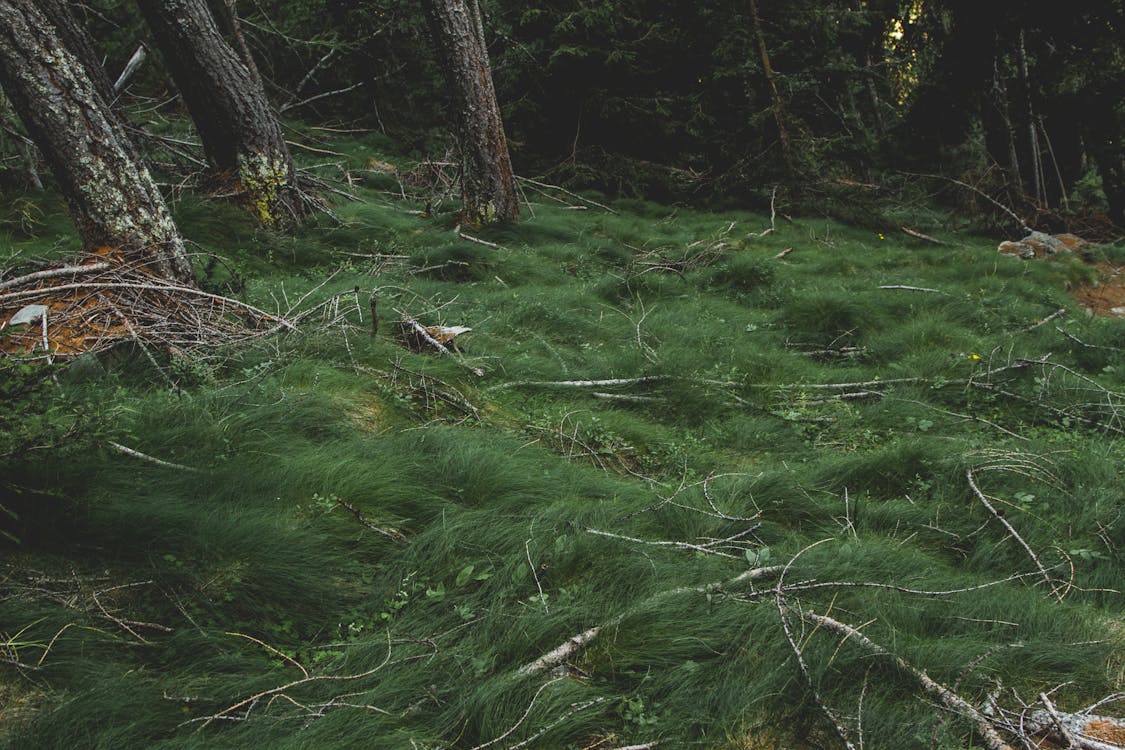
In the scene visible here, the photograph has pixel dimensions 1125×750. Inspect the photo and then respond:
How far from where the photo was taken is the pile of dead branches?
335 centimetres

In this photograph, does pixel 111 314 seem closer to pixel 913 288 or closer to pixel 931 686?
pixel 931 686

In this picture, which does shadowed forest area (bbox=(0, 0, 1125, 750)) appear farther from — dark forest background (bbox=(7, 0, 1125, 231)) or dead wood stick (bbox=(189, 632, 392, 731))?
dark forest background (bbox=(7, 0, 1125, 231))

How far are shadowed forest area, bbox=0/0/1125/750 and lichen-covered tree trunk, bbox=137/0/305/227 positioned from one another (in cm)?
4

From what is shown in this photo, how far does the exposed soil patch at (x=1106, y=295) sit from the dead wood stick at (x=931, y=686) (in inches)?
264

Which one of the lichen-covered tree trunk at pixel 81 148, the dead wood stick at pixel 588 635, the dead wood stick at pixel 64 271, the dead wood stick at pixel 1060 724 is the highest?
the lichen-covered tree trunk at pixel 81 148

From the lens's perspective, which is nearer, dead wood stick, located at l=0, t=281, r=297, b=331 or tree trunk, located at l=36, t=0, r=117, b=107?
dead wood stick, located at l=0, t=281, r=297, b=331

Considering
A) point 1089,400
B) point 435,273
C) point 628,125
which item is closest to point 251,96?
point 435,273

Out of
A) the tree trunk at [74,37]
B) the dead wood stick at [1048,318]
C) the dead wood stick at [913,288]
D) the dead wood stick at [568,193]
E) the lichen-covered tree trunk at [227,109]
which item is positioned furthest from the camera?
the dead wood stick at [568,193]

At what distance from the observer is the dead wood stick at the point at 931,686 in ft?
4.82

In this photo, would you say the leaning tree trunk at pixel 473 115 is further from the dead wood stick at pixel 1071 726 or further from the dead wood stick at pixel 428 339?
the dead wood stick at pixel 1071 726

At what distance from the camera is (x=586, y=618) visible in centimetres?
187

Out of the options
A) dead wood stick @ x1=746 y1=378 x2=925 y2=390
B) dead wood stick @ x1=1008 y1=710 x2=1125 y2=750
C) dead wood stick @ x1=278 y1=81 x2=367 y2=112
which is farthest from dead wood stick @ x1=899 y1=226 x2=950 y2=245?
dead wood stick @ x1=278 y1=81 x2=367 y2=112

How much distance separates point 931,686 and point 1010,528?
1220 mm

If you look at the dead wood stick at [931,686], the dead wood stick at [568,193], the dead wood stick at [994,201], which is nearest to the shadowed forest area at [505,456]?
the dead wood stick at [931,686]
